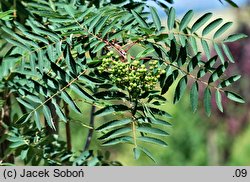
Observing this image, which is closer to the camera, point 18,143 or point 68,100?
point 68,100

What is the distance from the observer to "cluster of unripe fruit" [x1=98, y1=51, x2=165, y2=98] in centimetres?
115

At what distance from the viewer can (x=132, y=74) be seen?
1141 mm

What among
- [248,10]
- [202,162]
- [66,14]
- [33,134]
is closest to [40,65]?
[66,14]

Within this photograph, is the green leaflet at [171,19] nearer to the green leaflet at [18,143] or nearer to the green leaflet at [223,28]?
the green leaflet at [223,28]

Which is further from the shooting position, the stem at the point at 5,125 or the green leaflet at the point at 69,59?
the stem at the point at 5,125

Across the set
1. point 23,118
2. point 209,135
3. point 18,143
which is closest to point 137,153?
point 23,118

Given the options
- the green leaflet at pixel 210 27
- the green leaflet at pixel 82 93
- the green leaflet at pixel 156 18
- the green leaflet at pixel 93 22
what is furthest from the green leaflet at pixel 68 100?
the green leaflet at pixel 210 27

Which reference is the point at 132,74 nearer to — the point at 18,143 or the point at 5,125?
the point at 18,143

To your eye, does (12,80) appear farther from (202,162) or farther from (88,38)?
(202,162)

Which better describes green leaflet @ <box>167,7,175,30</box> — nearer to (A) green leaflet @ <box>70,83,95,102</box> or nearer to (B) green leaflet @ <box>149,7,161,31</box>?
(B) green leaflet @ <box>149,7,161,31</box>

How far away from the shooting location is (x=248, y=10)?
6324mm

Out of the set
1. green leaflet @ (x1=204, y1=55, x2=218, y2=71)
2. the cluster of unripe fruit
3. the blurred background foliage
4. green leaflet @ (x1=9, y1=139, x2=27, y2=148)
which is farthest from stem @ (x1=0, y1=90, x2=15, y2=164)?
the blurred background foliage

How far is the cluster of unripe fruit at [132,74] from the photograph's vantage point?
1.15 metres
